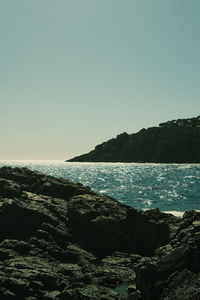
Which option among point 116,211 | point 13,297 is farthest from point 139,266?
point 116,211

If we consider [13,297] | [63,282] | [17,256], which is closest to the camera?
[13,297]

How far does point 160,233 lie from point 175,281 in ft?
48.8

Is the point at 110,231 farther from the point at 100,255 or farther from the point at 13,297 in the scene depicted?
the point at 13,297

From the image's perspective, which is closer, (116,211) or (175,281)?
(175,281)

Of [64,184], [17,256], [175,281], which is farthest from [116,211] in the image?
[175,281]

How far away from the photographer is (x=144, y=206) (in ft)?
198

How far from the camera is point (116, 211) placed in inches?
1309

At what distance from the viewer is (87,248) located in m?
28.2

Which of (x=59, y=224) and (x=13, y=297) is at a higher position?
(x=59, y=224)

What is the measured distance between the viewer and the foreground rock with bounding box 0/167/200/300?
54.3ft

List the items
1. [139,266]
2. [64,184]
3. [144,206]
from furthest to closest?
[144,206] < [64,184] < [139,266]

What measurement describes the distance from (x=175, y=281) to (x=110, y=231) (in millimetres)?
14781

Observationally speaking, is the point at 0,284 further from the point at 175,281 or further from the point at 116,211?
the point at 116,211

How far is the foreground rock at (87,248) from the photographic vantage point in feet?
54.3
